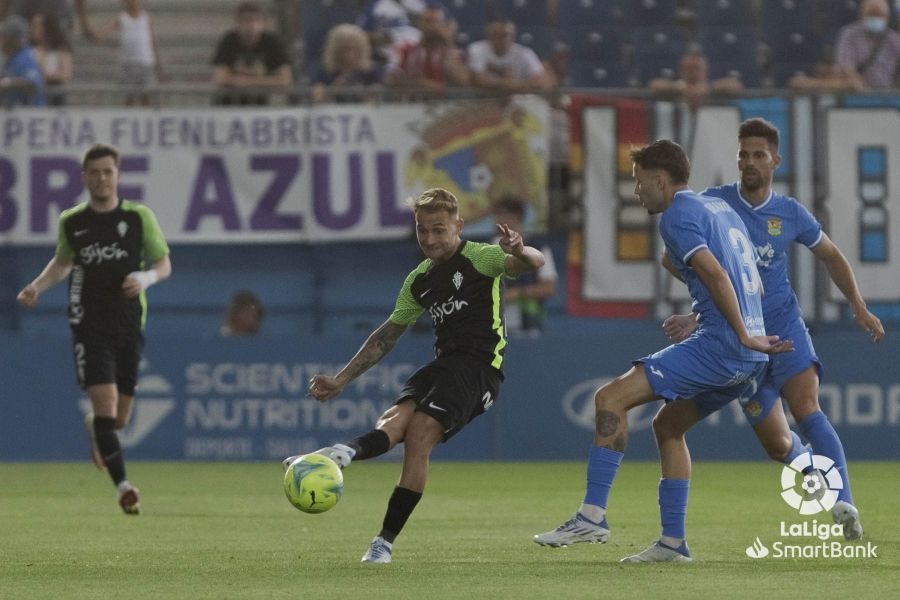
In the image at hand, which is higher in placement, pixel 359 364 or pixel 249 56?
pixel 249 56

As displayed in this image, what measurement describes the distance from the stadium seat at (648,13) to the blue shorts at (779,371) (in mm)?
10809

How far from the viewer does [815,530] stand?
10.0 m

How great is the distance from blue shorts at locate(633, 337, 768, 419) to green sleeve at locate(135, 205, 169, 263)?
524 cm

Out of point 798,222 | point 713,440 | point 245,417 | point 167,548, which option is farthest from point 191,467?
point 798,222

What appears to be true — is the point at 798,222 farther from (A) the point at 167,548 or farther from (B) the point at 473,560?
(A) the point at 167,548

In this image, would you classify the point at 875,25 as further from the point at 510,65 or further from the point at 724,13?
the point at 510,65

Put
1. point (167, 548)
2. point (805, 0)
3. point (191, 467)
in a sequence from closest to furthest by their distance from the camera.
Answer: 1. point (167, 548)
2. point (191, 467)
3. point (805, 0)

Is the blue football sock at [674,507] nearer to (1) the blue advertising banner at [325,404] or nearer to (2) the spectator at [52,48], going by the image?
(1) the blue advertising banner at [325,404]

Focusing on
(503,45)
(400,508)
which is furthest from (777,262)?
(503,45)

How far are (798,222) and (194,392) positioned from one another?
9.18m

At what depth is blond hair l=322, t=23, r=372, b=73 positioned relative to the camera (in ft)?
61.1

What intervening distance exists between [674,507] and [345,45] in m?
11.0

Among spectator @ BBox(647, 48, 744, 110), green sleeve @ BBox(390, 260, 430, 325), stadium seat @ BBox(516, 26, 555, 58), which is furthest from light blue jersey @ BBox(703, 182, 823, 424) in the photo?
stadium seat @ BBox(516, 26, 555, 58)

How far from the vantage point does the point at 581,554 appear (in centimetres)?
902
